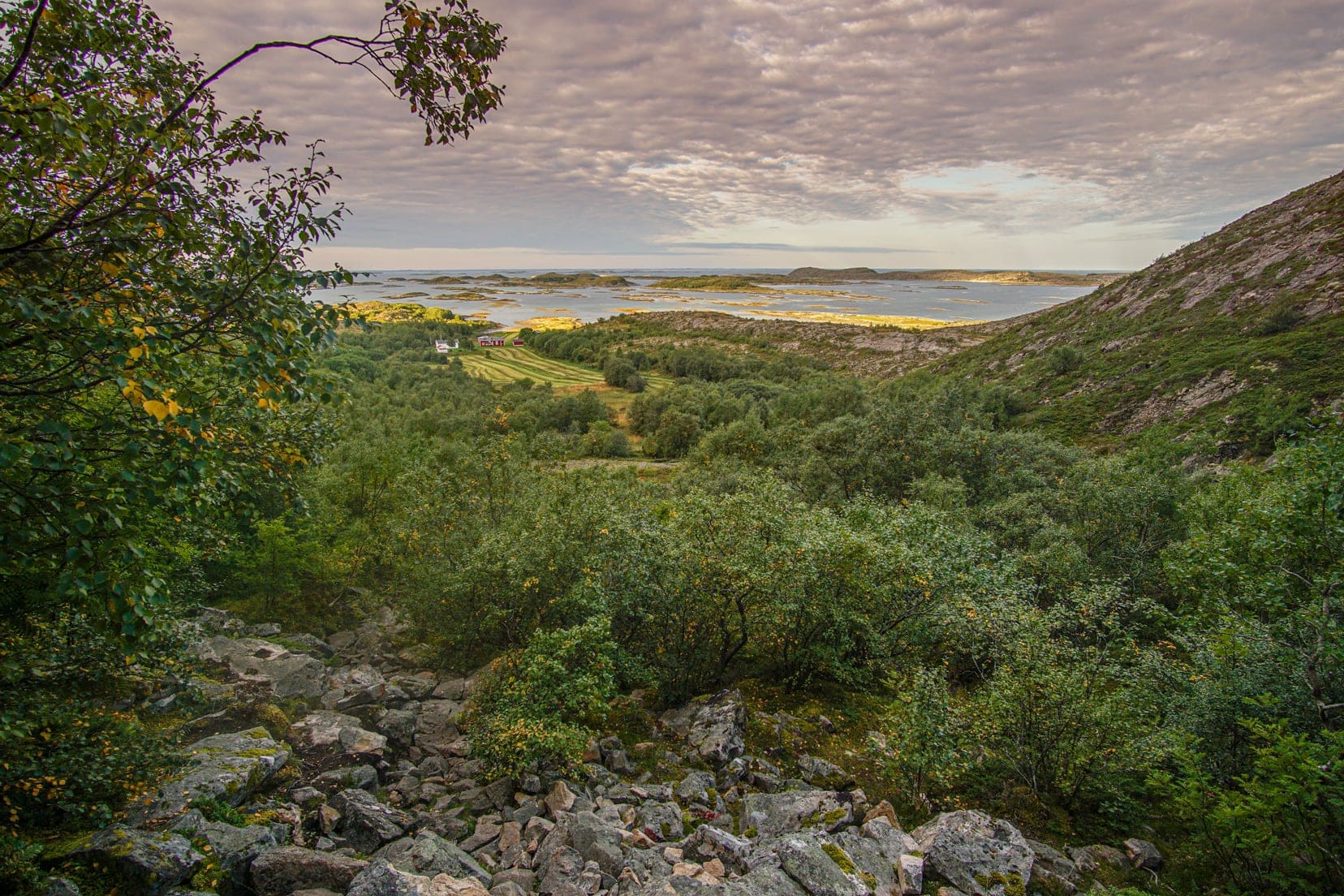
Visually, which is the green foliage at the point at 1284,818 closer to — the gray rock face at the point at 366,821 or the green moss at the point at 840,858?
the green moss at the point at 840,858

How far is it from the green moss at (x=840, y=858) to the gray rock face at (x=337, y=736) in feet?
28.3

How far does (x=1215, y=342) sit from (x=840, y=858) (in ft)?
141

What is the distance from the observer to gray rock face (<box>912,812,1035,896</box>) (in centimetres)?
770

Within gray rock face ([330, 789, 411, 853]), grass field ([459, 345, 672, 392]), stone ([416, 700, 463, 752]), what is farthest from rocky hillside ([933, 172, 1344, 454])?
grass field ([459, 345, 672, 392])

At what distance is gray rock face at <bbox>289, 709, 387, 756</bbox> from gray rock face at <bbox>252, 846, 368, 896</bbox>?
13.5 ft

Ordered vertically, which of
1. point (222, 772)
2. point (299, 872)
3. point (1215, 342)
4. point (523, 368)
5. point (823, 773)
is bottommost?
point (823, 773)

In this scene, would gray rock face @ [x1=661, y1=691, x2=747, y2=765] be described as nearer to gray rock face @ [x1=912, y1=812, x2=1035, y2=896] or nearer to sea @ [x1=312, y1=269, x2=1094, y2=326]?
gray rock face @ [x1=912, y1=812, x2=1035, y2=896]

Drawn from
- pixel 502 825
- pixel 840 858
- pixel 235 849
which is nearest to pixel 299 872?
pixel 235 849

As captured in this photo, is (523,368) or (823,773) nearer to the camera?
(823,773)

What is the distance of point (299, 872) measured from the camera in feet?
23.4

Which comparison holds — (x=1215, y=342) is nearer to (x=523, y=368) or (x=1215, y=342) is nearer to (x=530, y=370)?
(x=530, y=370)

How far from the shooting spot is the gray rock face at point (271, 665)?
12.9 metres

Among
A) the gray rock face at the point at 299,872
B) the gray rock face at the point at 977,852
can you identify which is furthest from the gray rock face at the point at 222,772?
the gray rock face at the point at 977,852

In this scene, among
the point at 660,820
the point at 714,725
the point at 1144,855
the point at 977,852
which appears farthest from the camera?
the point at 714,725
